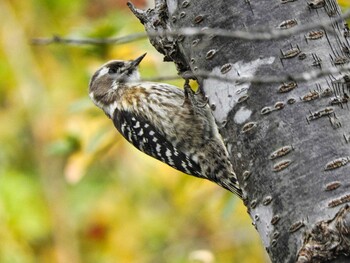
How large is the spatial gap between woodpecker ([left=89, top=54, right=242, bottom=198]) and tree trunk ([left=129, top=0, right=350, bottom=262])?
1.63 metres

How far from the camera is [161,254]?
7906 millimetres

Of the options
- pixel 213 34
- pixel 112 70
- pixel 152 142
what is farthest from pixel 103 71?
pixel 213 34

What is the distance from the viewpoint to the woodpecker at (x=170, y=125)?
16.4ft

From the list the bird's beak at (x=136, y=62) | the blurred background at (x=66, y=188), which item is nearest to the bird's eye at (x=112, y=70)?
the bird's beak at (x=136, y=62)

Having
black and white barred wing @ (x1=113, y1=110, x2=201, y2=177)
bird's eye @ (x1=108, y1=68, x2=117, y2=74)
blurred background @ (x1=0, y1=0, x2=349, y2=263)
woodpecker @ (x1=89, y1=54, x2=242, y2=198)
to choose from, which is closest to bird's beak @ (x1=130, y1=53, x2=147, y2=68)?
woodpecker @ (x1=89, y1=54, x2=242, y2=198)

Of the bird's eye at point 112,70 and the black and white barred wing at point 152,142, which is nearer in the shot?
the black and white barred wing at point 152,142

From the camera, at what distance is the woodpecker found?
5000 mm

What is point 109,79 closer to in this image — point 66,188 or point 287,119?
point 287,119

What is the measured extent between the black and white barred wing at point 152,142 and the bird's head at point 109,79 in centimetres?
23

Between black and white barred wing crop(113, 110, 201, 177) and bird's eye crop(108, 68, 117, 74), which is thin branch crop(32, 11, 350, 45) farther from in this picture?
bird's eye crop(108, 68, 117, 74)

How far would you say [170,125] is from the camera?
514cm

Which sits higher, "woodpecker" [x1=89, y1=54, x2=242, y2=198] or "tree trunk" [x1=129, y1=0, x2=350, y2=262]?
"tree trunk" [x1=129, y1=0, x2=350, y2=262]

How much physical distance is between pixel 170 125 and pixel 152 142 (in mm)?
148

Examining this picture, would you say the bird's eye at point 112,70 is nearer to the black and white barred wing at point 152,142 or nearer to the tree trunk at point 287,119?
the black and white barred wing at point 152,142
